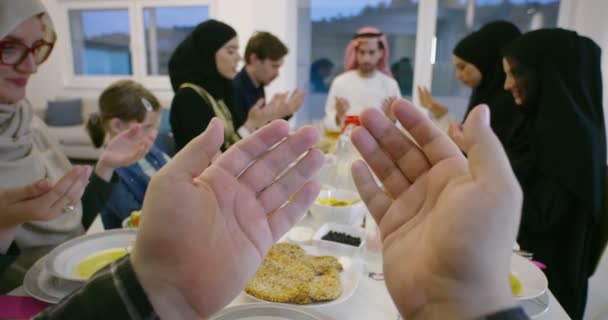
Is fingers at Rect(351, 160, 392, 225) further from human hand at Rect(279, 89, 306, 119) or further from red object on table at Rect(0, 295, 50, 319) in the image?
human hand at Rect(279, 89, 306, 119)

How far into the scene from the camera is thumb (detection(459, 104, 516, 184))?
51 cm

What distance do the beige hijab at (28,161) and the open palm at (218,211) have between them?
0.89 meters

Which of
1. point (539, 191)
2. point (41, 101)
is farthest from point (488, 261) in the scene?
point (41, 101)

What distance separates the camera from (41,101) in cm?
524

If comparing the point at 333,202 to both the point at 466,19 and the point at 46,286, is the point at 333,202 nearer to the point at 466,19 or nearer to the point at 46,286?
the point at 46,286

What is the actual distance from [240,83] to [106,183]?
5.03 feet

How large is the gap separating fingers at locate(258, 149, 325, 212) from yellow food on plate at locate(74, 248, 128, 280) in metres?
0.45

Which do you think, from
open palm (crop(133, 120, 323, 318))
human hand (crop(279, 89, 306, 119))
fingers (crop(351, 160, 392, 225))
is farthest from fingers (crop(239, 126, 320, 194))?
human hand (crop(279, 89, 306, 119))

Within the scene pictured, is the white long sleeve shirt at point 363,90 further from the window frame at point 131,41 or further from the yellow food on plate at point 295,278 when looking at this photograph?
the yellow food on plate at point 295,278

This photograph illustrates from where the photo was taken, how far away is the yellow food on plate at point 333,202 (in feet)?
4.11

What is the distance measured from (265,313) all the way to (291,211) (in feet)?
0.63

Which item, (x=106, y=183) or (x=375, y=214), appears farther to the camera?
(x=106, y=183)

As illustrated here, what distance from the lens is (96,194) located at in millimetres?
1371

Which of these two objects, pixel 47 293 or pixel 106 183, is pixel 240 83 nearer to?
pixel 106 183
